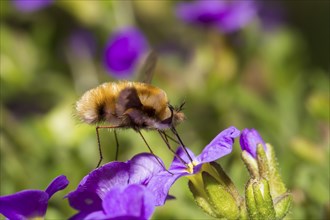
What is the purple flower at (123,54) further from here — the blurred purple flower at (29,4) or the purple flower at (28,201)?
the purple flower at (28,201)

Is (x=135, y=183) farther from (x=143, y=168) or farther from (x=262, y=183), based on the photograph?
(x=262, y=183)

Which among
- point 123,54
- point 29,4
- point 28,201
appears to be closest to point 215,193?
point 28,201

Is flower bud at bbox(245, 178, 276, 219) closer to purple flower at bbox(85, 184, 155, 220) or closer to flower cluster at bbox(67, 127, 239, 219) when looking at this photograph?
flower cluster at bbox(67, 127, 239, 219)

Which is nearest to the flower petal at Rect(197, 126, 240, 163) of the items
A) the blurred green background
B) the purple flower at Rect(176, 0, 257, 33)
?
the blurred green background

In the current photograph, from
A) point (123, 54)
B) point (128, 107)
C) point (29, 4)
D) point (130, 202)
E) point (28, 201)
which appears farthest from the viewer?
point (29, 4)

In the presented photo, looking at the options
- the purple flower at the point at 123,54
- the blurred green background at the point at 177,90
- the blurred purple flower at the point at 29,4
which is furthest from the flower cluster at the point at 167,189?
the blurred purple flower at the point at 29,4
